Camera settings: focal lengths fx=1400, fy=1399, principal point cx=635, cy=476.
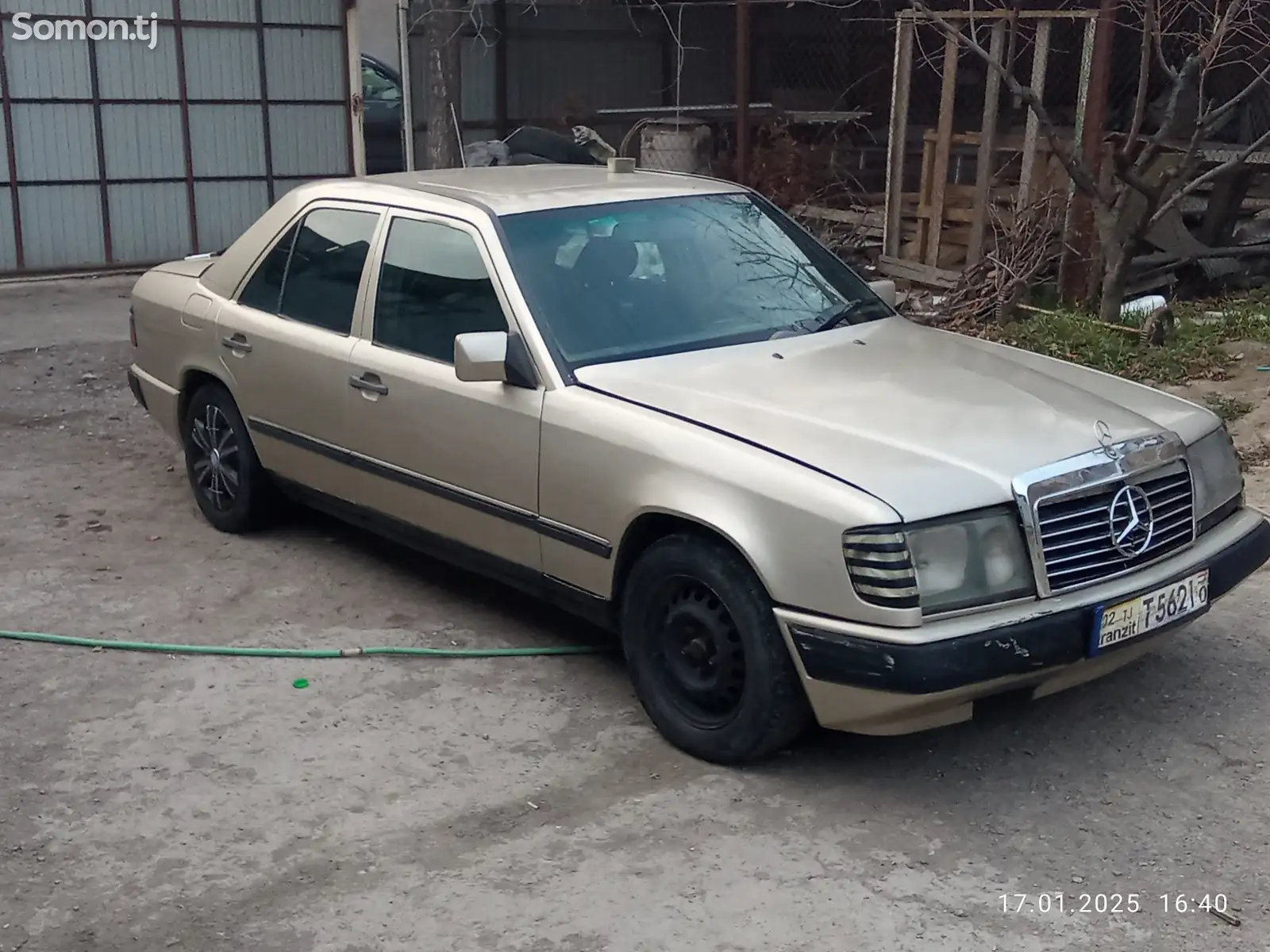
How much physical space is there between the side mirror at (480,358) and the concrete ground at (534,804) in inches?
41.4

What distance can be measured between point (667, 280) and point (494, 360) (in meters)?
0.76

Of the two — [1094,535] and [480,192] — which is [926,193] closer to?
[480,192]

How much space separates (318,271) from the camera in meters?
5.64

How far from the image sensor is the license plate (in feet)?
12.3

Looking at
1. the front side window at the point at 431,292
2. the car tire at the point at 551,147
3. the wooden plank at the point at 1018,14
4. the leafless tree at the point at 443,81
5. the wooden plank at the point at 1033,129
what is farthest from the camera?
the car tire at the point at 551,147

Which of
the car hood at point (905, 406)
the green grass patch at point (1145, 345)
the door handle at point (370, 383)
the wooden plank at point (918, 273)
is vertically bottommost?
the green grass patch at point (1145, 345)

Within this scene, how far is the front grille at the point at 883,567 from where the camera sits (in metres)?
3.55

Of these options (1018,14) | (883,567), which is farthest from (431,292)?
(1018,14)

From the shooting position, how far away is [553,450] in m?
4.39

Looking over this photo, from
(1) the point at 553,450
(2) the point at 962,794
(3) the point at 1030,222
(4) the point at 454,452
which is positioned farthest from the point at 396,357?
(3) the point at 1030,222

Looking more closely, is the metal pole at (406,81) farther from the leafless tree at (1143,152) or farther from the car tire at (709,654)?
the car tire at (709,654)

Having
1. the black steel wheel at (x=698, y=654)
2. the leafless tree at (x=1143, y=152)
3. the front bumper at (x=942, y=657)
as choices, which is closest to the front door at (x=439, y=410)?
the black steel wheel at (x=698, y=654)

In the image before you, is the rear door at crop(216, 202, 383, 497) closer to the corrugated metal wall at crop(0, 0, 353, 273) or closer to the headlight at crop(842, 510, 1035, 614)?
the headlight at crop(842, 510, 1035, 614)

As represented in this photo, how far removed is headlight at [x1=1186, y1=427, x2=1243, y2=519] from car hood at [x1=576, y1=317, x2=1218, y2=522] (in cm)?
6
